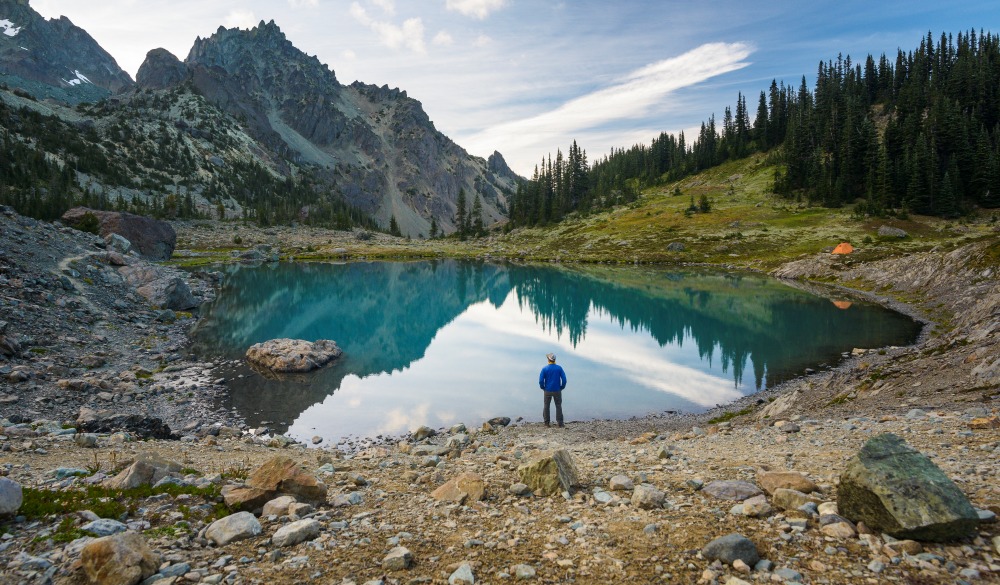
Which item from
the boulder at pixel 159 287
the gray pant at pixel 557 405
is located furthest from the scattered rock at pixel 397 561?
the boulder at pixel 159 287

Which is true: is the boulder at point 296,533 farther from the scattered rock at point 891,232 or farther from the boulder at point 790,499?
the scattered rock at point 891,232

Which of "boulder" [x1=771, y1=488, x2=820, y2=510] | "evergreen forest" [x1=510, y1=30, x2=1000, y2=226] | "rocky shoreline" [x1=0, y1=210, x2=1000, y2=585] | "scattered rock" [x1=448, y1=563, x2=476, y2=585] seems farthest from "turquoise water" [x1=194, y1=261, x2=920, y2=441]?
"evergreen forest" [x1=510, y1=30, x2=1000, y2=226]

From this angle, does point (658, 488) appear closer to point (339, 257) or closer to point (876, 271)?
point (876, 271)

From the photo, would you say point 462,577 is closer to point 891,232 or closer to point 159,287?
point 159,287

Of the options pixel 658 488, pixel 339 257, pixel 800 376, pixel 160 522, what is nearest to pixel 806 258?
pixel 800 376

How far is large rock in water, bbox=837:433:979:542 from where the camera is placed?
5.91 m

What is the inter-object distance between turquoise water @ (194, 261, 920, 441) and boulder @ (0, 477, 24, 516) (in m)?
12.4

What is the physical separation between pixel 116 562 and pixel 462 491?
541cm

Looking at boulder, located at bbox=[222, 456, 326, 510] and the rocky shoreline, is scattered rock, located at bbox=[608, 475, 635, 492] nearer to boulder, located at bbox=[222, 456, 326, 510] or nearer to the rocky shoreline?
the rocky shoreline

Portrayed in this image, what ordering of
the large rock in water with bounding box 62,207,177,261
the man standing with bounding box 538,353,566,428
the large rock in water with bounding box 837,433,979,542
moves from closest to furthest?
the large rock in water with bounding box 837,433,979,542
the man standing with bounding box 538,353,566,428
the large rock in water with bounding box 62,207,177,261

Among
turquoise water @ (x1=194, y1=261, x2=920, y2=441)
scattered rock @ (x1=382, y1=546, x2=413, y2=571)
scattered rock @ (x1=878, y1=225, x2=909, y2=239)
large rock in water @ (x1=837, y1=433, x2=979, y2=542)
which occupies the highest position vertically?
scattered rock @ (x1=878, y1=225, x2=909, y2=239)

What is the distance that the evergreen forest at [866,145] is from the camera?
92.5m

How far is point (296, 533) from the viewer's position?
7.50m

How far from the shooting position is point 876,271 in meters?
58.0
